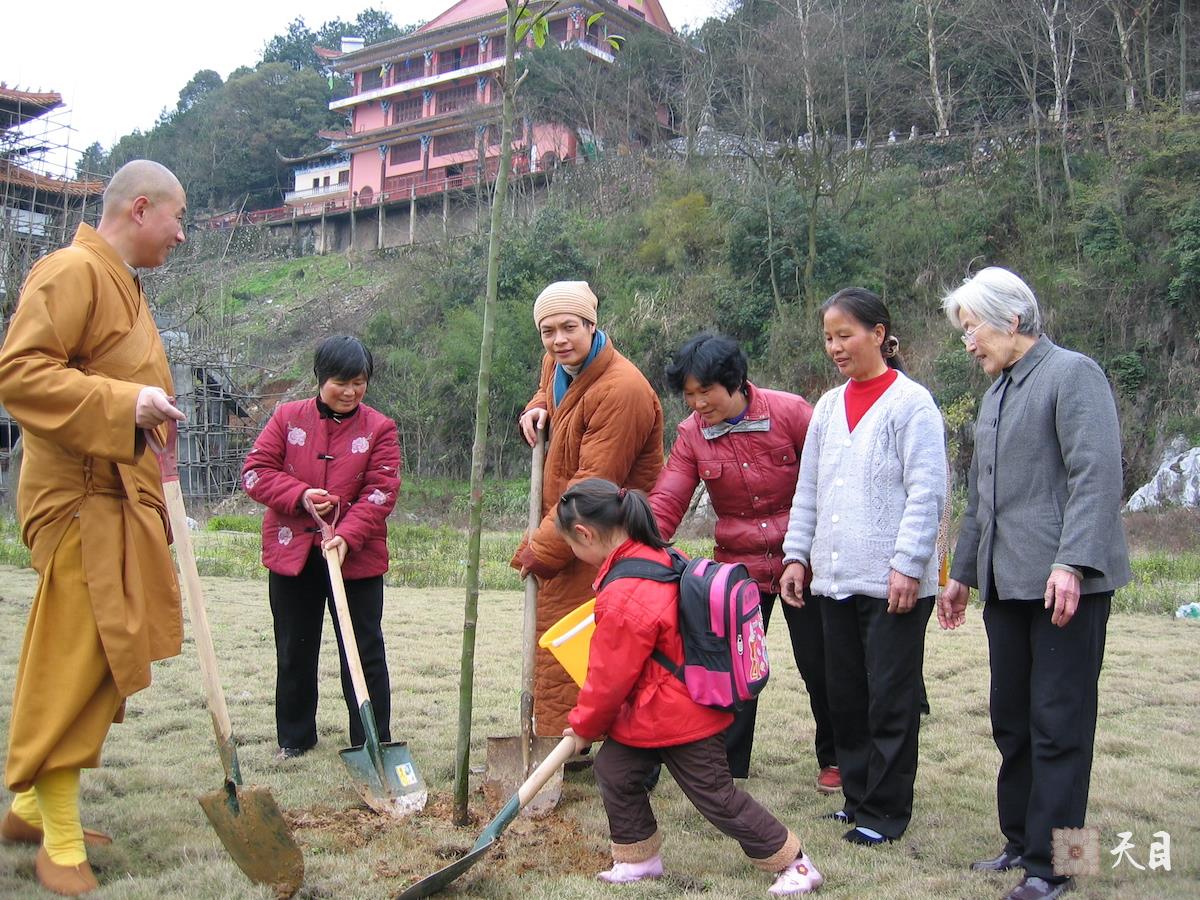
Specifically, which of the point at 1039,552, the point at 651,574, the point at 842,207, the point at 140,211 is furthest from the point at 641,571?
the point at 842,207

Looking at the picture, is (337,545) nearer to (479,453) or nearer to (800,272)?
(479,453)

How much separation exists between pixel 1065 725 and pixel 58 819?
2872mm

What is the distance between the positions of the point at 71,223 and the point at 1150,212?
2432 centimetres

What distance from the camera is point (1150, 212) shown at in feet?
65.5

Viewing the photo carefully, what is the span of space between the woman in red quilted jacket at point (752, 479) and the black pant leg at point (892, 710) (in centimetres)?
54

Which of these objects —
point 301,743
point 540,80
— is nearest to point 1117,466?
point 301,743

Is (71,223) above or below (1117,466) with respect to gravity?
above

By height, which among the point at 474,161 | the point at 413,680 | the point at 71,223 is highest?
the point at 474,161

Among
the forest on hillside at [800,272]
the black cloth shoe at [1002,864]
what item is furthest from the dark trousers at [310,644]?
the forest on hillside at [800,272]

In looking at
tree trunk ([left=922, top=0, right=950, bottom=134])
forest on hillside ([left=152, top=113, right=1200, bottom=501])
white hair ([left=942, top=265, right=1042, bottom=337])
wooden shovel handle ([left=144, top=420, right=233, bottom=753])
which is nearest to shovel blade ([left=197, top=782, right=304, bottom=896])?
wooden shovel handle ([left=144, top=420, right=233, bottom=753])

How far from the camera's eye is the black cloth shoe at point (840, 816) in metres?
3.53

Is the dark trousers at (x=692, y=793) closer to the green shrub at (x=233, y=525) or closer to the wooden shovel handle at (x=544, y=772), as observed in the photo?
the wooden shovel handle at (x=544, y=772)

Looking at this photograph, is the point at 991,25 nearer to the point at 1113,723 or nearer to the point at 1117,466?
the point at 1113,723

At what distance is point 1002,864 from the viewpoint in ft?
10.0
